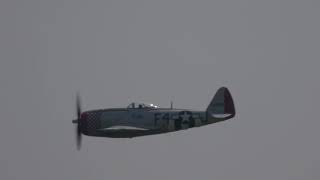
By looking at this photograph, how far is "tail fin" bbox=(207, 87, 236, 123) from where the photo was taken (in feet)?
126

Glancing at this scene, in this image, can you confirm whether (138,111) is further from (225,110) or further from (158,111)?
(225,110)

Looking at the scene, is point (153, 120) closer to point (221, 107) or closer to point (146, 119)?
point (146, 119)

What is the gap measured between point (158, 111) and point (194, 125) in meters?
2.49

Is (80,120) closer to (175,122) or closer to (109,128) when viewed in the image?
(109,128)

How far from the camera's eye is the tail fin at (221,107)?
3838 centimetres

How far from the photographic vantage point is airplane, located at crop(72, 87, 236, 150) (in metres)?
37.9

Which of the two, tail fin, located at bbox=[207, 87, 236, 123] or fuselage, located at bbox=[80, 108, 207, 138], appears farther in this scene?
tail fin, located at bbox=[207, 87, 236, 123]

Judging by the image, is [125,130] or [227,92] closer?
[125,130]

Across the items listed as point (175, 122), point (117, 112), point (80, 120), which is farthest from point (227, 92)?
point (80, 120)

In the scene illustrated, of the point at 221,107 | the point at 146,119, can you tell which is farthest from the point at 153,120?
the point at 221,107

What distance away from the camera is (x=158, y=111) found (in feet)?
125

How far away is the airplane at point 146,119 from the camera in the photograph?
124 ft

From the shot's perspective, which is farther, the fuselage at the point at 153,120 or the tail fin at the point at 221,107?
the tail fin at the point at 221,107

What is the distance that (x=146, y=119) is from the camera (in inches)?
1497
